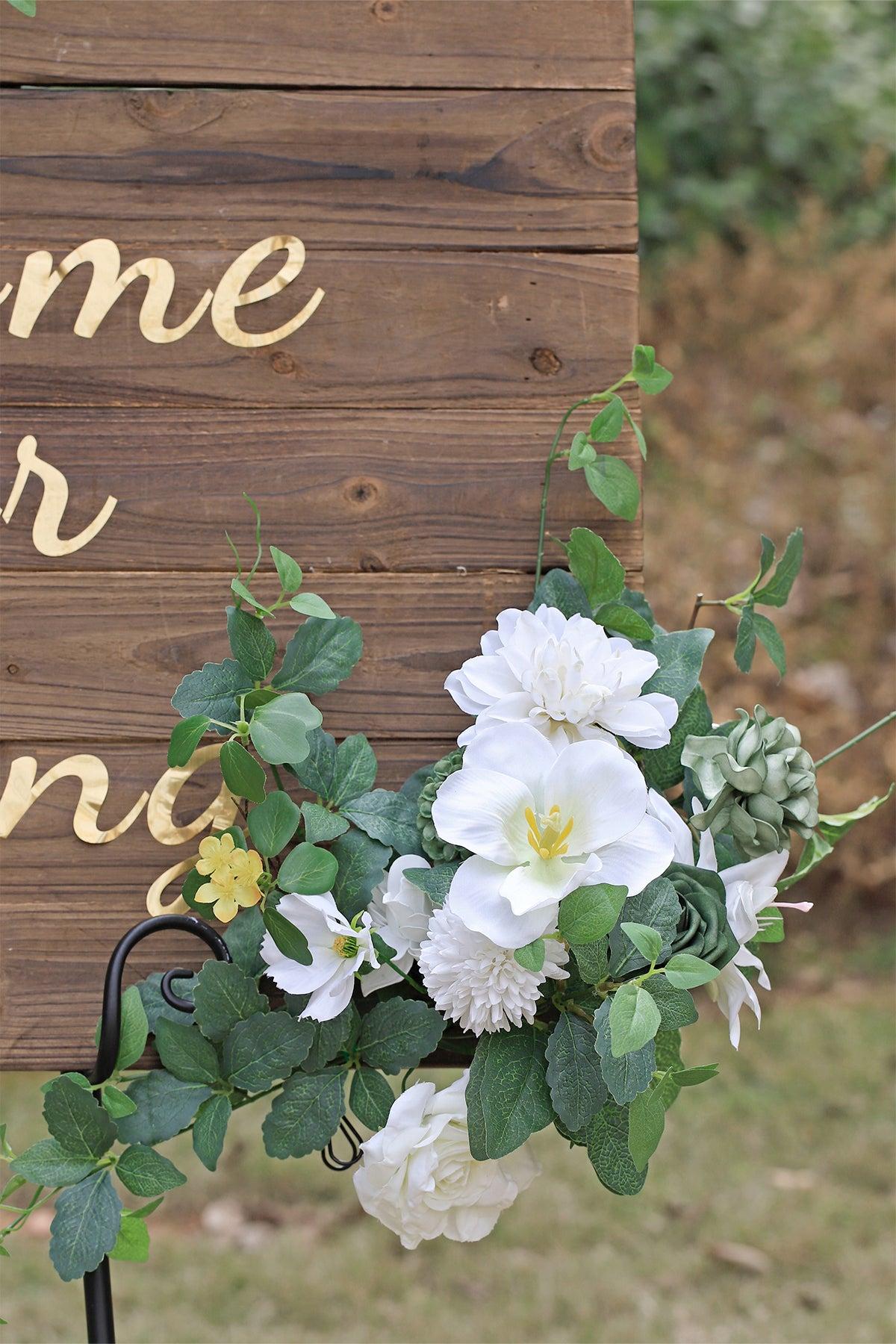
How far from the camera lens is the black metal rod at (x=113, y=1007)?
2.82ft

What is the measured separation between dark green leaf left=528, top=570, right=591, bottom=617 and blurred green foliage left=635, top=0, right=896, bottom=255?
2.38 meters

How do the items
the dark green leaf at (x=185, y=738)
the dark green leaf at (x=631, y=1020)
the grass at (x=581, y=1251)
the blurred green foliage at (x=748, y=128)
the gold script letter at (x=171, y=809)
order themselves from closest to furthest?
the dark green leaf at (x=631, y=1020), the dark green leaf at (x=185, y=738), the gold script letter at (x=171, y=809), the grass at (x=581, y=1251), the blurred green foliage at (x=748, y=128)

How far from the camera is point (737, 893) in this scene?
0.85 m

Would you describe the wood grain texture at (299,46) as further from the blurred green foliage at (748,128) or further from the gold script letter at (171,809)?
the blurred green foliage at (748,128)

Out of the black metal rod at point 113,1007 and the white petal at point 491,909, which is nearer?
the white petal at point 491,909

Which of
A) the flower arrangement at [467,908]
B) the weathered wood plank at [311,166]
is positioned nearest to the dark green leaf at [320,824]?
the flower arrangement at [467,908]

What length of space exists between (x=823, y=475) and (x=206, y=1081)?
232cm

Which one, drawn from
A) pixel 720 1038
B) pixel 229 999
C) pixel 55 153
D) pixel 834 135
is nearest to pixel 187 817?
pixel 229 999

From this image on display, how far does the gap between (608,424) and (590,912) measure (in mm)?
385

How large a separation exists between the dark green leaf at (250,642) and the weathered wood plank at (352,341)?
0.20 meters

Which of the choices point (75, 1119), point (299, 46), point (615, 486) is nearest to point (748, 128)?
point (299, 46)

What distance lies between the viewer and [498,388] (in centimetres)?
94

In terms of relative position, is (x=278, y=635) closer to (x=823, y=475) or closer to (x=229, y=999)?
(x=229, y=999)

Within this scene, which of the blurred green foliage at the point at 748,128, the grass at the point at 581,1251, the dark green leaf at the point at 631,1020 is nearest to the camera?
the dark green leaf at the point at 631,1020
